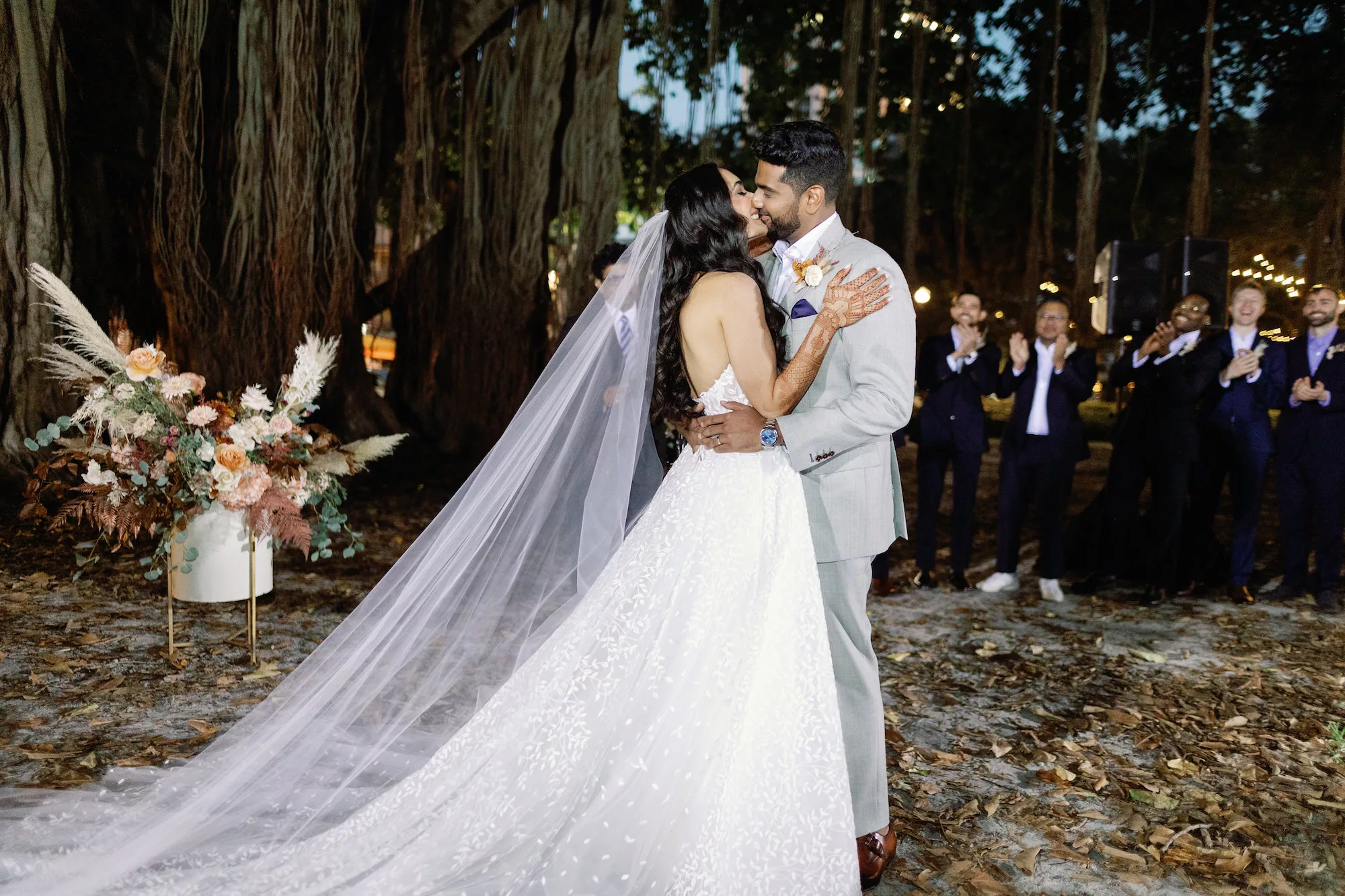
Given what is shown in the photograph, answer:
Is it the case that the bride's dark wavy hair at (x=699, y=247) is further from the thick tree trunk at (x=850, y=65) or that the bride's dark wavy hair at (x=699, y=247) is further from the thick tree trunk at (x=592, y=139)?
the thick tree trunk at (x=850, y=65)

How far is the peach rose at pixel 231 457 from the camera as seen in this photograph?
3941 millimetres

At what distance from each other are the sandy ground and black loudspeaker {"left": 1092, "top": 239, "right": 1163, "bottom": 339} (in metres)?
3.81

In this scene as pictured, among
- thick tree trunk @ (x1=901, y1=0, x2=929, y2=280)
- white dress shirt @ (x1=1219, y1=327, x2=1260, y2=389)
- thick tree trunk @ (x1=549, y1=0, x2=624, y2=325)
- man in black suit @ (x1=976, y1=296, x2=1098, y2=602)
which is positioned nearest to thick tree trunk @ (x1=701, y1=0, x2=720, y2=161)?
thick tree trunk @ (x1=549, y1=0, x2=624, y2=325)

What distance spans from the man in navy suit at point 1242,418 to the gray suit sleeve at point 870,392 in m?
4.36

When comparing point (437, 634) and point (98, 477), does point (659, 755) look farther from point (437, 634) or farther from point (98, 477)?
point (98, 477)

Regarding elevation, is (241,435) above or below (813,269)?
below

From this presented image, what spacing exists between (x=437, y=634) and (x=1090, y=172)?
11.6 metres

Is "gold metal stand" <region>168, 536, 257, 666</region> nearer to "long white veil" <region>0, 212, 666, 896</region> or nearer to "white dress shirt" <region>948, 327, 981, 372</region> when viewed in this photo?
"long white veil" <region>0, 212, 666, 896</region>

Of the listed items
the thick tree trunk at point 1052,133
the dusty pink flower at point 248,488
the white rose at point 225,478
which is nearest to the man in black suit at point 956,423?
the dusty pink flower at point 248,488

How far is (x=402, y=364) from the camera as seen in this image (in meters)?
10.3

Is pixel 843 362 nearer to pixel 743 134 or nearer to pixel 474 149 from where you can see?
pixel 474 149

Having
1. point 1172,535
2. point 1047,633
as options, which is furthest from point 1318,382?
point 1047,633

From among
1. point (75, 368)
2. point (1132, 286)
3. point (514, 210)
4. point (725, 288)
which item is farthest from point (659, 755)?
point (1132, 286)

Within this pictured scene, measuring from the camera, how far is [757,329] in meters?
2.55
